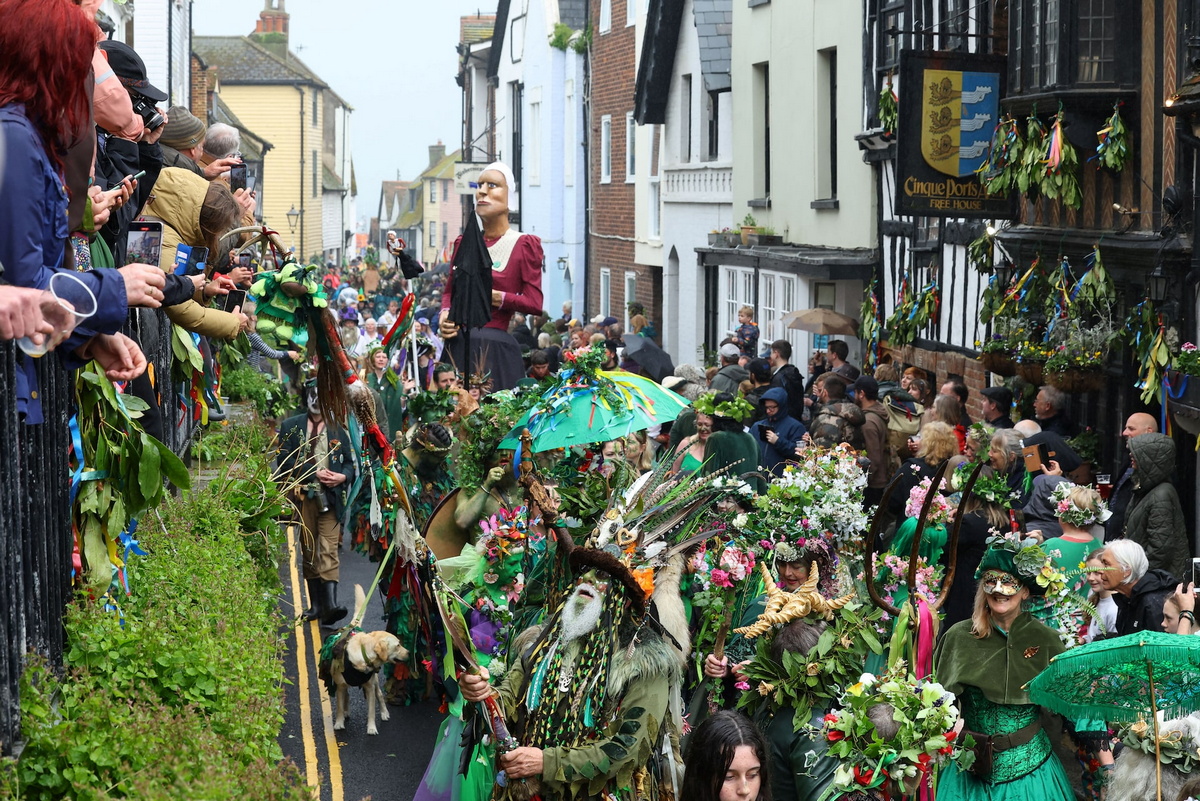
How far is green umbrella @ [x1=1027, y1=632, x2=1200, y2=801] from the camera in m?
5.28

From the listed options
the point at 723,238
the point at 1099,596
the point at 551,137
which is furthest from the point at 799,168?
the point at 551,137

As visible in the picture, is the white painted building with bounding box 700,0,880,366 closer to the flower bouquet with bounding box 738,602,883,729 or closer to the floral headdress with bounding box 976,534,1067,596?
the floral headdress with bounding box 976,534,1067,596

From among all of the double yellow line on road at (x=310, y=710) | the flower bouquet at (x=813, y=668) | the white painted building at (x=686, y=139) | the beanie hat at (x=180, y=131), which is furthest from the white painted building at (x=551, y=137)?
the flower bouquet at (x=813, y=668)

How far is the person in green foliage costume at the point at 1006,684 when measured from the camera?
647 cm

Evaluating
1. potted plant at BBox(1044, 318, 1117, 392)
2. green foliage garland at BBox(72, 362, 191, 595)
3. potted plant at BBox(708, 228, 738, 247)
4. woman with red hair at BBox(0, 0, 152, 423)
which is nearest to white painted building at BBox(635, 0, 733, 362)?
potted plant at BBox(708, 228, 738, 247)

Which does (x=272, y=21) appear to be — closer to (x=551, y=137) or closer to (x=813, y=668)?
(x=551, y=137)

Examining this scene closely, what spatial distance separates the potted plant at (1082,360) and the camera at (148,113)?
7879 mm

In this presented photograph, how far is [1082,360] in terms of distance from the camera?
38.0 feet

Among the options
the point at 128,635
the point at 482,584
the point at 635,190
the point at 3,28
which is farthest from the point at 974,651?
the point at 635,190

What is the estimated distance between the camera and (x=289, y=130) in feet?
224

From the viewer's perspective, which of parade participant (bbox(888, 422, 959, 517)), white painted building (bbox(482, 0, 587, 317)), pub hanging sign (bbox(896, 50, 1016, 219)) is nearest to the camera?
parade participant (bbox(888, 422, 959, 517))

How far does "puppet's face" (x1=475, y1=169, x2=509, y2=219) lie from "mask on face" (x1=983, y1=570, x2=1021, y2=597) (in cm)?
520

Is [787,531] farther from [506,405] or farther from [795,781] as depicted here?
[506,405]

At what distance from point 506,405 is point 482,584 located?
3.30 feet
